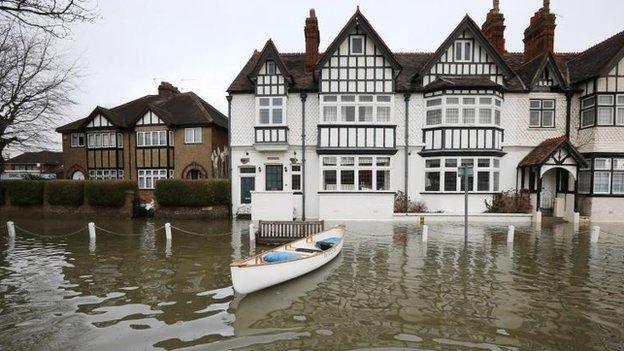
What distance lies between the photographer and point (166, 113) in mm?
24516

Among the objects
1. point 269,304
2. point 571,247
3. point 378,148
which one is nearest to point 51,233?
point 269,304

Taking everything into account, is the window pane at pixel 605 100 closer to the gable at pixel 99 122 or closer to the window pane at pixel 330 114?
the window pane at pixel 330 114

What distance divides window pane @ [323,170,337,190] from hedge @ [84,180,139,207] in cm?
1125

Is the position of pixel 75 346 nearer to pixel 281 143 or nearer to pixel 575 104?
pixel 281 143

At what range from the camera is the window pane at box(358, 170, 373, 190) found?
19375 millimetres

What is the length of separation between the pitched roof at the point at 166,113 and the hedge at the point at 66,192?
18.5ft

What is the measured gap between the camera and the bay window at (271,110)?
19.6 meters

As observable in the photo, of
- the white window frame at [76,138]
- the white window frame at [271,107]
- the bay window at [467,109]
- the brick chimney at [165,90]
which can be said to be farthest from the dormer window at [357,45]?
the white window frame at [76,138]

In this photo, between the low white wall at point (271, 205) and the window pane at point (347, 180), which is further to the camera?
the window pane at point (347, 180)

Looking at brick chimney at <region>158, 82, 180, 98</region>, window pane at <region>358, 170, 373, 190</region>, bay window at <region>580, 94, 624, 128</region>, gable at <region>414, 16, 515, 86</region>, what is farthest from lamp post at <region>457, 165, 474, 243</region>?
brick chimney at <region>158, 82, 180, 98</region>

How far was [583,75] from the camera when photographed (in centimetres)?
1891

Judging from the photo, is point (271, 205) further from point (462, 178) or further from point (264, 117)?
point (462, 178)

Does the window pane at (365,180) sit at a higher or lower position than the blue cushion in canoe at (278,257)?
higher

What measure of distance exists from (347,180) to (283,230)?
737 cm
